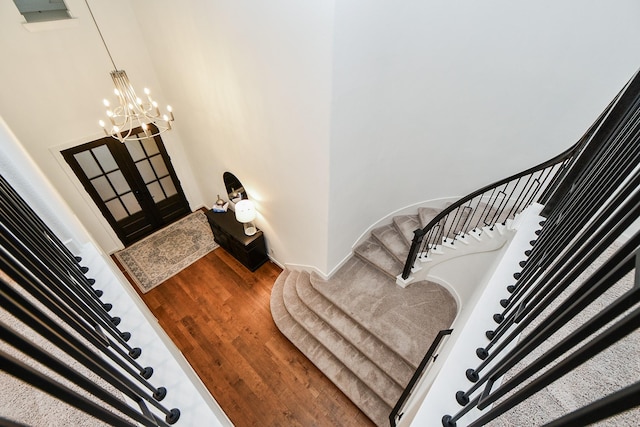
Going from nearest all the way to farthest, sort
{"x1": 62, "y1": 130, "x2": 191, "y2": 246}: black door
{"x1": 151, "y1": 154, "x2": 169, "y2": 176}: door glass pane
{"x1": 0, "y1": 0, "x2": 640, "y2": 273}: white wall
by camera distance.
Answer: {"x1": 0, "y1": 0, "x2": 640, "y2": 273}: white wall, {"x1": 62, "y1": 130, "x2": 191, "y2": 246}: black door, {"x1": 151, "y1": 154, "x2": 169, "y2": 176}: door glass pane

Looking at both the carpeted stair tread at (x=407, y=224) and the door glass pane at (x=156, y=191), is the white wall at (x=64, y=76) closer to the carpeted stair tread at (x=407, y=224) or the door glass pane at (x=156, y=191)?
the door glass pane at (x=156, y=191)

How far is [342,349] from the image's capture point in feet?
12.6

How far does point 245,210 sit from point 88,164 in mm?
2712

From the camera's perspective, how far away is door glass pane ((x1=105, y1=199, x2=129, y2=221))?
512 centimetres

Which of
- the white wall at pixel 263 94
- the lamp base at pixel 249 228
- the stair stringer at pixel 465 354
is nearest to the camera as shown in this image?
the stair stringer at pixel 465 354

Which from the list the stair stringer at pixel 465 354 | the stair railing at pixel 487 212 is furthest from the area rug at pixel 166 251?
the stair stringer at pixel 465 354

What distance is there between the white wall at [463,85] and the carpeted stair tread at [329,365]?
1.16m


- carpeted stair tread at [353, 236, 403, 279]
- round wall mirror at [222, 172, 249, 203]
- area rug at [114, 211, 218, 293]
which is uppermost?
round wall mirror at [222, 172, 249, 203]

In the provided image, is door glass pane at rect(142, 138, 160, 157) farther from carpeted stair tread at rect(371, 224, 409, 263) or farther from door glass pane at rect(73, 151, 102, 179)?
carpeted stair tread at rect(371, 224, 409, 263)

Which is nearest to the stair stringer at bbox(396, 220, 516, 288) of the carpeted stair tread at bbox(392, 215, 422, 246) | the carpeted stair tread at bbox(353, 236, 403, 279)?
the carpeted stair tread at bbox(353, 236, 403, 279)

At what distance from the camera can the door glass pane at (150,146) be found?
5102 millimetres

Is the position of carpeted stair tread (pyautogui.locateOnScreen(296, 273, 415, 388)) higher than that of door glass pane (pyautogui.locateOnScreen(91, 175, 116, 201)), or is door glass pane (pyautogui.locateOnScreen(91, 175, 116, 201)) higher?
door glass pane (pyautogui.locateOnScreen(91, 175, 116, 201))

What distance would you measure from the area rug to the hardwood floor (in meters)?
0.21

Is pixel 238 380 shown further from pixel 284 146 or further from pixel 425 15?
pixel 425 15
